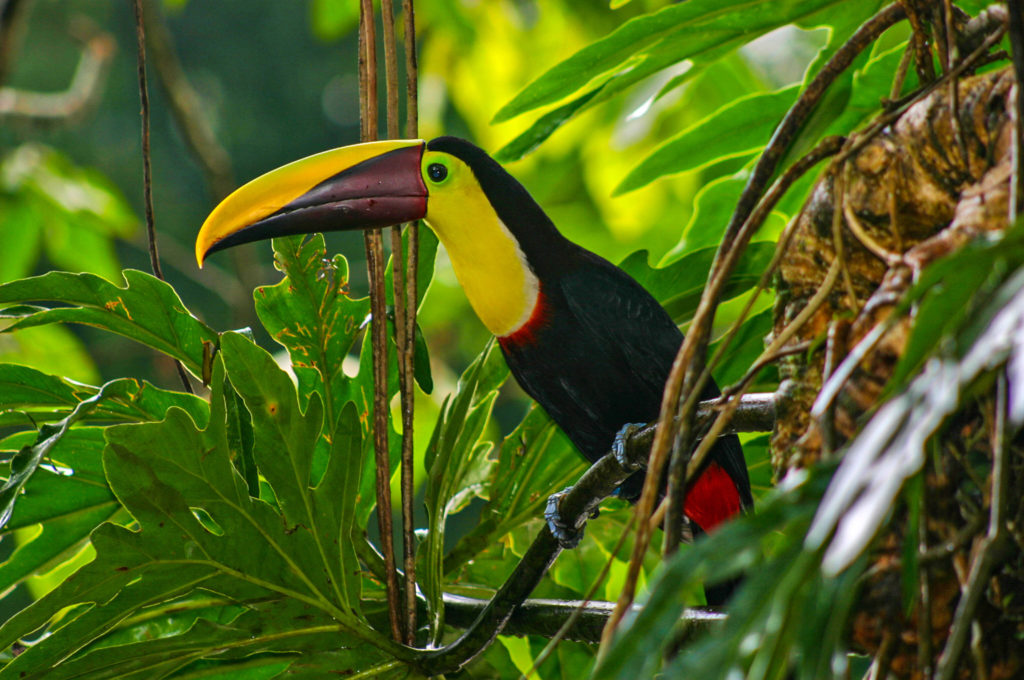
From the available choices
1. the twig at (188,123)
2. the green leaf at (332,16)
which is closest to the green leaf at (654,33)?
the green leaf at (332,16)

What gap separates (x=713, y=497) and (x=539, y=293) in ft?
1.23

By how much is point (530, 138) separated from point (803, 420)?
564 mm

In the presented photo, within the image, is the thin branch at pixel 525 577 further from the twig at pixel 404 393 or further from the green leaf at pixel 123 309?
the green leaf at pixel 123 309

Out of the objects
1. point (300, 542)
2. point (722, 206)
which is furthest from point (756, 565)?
point (722, 206)

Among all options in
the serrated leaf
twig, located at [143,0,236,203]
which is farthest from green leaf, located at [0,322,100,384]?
the serrated leaf

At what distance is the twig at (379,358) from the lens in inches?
39.2

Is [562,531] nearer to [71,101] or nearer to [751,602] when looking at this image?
[751,602]

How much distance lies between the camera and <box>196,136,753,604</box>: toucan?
1299 mm

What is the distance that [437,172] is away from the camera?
1375 mm

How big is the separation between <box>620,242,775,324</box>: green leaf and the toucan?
40 mm

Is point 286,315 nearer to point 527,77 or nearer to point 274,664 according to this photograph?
point 274,664

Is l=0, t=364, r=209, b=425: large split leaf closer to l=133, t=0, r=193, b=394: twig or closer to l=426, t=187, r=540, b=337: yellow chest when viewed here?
l=133, t=0, r=193, b=394: twig

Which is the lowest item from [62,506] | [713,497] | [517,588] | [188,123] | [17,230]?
[713,497]

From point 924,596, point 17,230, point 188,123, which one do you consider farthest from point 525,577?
point 188,123
